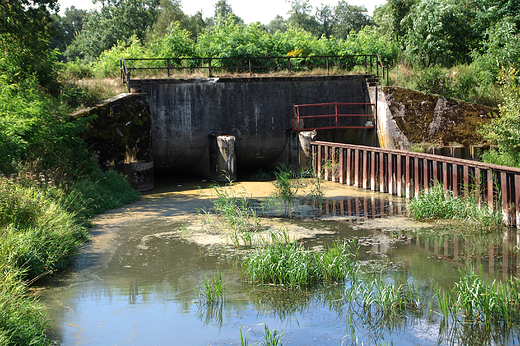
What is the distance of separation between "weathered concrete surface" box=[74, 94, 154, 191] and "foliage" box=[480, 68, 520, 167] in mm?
11518

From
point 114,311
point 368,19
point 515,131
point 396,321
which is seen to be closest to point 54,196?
point 114,311

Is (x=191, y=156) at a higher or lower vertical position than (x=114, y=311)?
higher

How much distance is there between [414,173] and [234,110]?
7959 millimetres

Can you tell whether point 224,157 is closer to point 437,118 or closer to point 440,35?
point 437,118

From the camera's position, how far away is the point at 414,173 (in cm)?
1338

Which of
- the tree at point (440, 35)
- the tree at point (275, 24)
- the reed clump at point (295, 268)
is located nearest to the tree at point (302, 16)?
the tree at point (275, 24)

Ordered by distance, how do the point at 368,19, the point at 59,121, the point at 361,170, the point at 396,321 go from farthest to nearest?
1. the point at 368,19
2. the point at 361,170
3. the point at 59,121
4. the point at 396,321

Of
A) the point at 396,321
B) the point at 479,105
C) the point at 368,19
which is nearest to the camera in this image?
the point at 396,321

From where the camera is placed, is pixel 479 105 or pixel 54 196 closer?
pixel 54 196

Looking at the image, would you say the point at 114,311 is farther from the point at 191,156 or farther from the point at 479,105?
the point at 479,105

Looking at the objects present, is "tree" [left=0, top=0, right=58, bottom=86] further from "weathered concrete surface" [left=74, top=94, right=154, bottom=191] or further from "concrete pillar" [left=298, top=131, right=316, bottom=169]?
"concrete pillar" [left=298, top=131, right=316, bottom=169]

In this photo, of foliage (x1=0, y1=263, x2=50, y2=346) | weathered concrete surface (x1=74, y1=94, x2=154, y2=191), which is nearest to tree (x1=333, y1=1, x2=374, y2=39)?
weathered concrete surface (x1=74, y1=94, x2=154, y2=191)

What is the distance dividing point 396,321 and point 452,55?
2041 centimetres

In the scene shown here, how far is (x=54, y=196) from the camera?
10.6m
